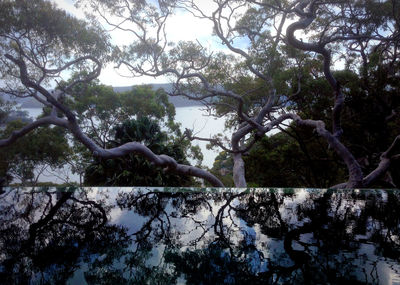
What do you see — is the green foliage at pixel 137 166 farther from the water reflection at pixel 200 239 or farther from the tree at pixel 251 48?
the water reflection at pixel 200 239

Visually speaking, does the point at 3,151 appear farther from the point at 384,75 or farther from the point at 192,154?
the point at 384,75

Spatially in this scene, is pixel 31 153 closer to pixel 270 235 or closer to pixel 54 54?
pixel 54 54

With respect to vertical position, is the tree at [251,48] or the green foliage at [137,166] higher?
the tree at [251,48]

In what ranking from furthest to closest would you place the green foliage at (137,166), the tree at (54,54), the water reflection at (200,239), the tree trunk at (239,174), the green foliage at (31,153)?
the green foliage at (31,153) → the green foliage at (137,166) → the tree trunk at (239,174) → the tree at (54,54) → the water reflection at (200,239)

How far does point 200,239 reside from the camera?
0.99 metres

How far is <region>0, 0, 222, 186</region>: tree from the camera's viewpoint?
5.50 meters

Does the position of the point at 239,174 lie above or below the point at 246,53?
below

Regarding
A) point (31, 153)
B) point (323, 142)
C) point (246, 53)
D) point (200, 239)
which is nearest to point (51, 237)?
point (200, 239)

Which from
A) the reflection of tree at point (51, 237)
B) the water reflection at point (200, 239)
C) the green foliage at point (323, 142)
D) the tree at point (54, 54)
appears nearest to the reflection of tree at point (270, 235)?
the water reflection at point (200, 239)

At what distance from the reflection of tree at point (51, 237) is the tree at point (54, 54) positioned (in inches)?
152

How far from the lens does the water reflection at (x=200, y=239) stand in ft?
2.42

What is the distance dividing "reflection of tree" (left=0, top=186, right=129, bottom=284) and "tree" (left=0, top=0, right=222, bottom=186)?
3.87 metres

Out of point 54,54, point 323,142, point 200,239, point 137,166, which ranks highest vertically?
point 54,54

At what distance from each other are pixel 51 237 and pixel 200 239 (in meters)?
0.54
